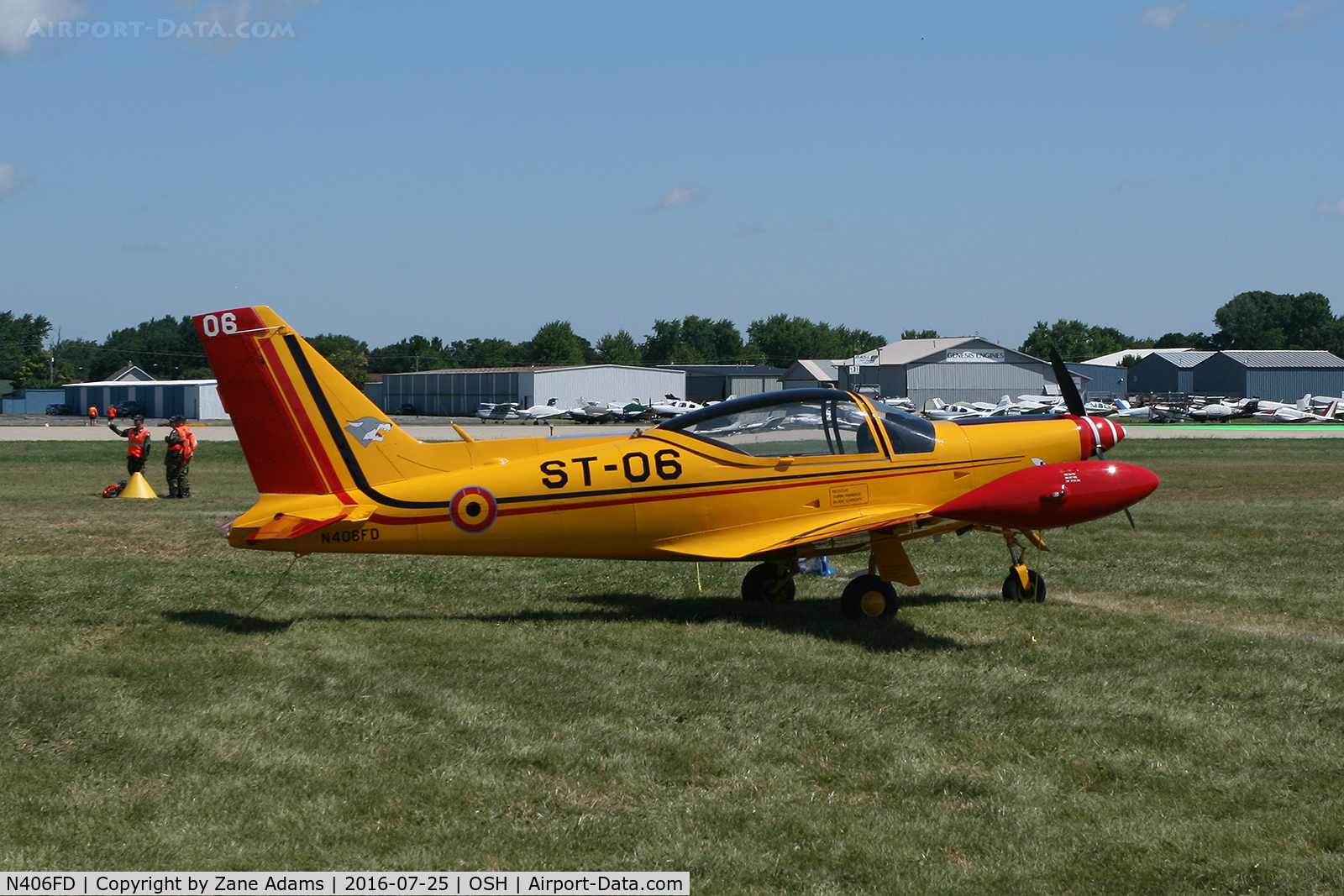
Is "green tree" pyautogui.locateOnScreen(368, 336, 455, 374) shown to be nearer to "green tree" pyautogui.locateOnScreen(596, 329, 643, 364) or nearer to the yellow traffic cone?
"green tree" pyautogui.locateOnScreen(596, 329, 643, 364)

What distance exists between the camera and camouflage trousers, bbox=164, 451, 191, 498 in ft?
76.2

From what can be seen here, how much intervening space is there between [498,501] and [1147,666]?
5363mm

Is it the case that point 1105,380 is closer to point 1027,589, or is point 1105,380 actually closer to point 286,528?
point 1027,589

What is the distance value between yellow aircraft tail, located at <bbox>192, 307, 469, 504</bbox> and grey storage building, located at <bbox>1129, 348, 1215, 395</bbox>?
384 feet

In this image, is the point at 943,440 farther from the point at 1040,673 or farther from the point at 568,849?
the point at 568,849

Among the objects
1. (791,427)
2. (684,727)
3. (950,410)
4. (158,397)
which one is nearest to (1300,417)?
(950,410)

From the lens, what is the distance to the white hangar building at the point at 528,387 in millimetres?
100062

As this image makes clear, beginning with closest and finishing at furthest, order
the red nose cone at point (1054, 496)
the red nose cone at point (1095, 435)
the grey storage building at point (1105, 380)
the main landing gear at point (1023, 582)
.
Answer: the red nose cone at point (1054, 496)
the main landing gear at point (1023, 582)
the red nose cone at point (1095, 435)
the grey storage building at point (1105, 380)

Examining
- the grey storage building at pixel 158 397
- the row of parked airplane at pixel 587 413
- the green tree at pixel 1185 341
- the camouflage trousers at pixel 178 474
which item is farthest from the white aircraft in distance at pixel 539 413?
the green tree at pixel 1185 341

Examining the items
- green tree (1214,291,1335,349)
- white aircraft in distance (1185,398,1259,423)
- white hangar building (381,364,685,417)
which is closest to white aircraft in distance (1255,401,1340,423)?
white aircraft in distance (1185,398,1259,423)

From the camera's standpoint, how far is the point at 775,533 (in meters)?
10.2

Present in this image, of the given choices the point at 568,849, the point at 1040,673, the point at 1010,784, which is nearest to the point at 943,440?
the point at 1040,673

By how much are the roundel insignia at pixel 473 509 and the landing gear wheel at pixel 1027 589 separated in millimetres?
5096

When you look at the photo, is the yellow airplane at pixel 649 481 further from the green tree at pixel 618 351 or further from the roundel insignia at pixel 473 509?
the green tree at pixel 618 351
